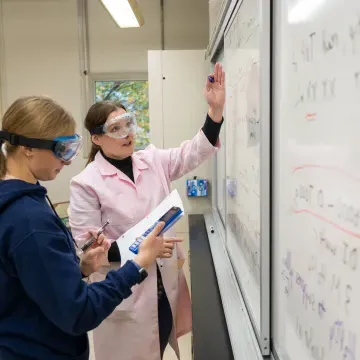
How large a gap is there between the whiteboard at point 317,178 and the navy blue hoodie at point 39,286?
47 centimetres

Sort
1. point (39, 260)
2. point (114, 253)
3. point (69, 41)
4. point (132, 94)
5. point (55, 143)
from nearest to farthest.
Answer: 1. point (39, 260)
2. point (55, 143)
3. point (114, 253)
4. point (69, 41)
5. point (132, 94)

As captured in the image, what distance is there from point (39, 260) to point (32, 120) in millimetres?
356

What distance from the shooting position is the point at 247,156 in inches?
53.8

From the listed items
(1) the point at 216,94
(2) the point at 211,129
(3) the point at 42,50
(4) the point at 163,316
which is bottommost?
(4) the point at 163,316

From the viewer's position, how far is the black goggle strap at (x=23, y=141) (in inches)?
38.0

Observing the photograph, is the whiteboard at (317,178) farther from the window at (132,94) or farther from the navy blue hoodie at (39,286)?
the window at (132,94)

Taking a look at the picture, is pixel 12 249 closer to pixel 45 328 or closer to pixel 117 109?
pixel 45 328

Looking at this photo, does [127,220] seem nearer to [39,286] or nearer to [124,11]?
[39,286]

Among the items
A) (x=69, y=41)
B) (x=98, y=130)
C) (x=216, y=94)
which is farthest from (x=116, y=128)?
(x=69, y=41)

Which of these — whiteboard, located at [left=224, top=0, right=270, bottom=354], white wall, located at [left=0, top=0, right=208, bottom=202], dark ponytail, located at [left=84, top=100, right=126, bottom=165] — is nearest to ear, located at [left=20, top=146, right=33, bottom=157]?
whiteboard, located at [left=224, top=0, right=270, bottom=354]

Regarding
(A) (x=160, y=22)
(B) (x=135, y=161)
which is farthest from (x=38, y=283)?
(A) (x=160, y=22)

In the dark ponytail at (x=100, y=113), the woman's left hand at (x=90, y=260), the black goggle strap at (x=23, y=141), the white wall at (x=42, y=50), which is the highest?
the white wall at (x=42, y=50)

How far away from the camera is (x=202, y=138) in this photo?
1.68 meters

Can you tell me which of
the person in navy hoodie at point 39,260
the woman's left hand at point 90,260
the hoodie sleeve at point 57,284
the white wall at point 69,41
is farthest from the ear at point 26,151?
the white wall at point 69,41
